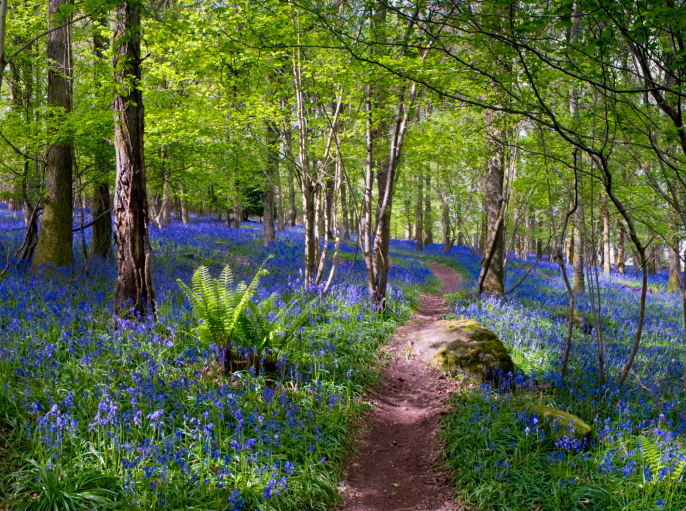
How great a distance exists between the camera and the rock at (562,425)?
12.0 feet

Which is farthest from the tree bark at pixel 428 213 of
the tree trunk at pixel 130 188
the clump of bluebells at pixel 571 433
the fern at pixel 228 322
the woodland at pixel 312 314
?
the fern at pixel 228 322

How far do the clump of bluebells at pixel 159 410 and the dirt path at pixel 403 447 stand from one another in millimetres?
270

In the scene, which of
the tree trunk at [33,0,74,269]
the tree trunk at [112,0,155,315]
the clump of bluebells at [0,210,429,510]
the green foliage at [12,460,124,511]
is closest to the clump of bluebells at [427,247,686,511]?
the clump of bluebells at [0,210,429,510]

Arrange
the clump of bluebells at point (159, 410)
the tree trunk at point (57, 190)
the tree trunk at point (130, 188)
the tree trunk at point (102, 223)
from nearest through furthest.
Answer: the clump of bluebells at point (159, 410) < the tree trunk at point (130, 188) < the tree trunk at point (57, 190) < the tree trunk at point (102, 223)

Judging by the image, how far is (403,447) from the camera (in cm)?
425

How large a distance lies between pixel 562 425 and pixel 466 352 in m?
1.94

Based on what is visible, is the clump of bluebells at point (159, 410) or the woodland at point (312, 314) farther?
the woodland at point (312, 314)

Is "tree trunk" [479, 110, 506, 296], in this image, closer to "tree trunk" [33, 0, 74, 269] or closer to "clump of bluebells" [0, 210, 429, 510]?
"clump of bluebells" [0, 210, 429, 510]

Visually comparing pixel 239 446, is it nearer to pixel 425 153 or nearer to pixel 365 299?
pixel 365 299

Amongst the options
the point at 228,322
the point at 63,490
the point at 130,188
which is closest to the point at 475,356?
the point at 228,322

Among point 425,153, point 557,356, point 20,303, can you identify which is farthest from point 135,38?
point 557,356

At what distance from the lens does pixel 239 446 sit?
3062mm

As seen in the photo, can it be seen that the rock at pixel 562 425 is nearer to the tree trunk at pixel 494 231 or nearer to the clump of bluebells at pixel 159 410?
the clump of bluebells at pixel 159 410

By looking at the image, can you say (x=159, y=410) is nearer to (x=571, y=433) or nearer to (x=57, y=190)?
Result: (x=571, y=433)
